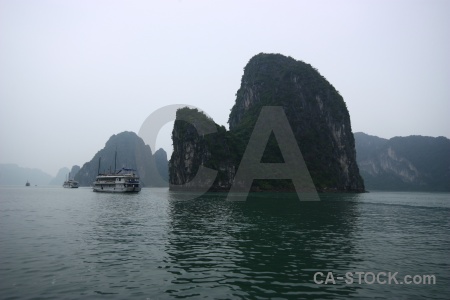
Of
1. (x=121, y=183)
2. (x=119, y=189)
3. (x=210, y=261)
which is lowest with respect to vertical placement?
(x=119, y=189)

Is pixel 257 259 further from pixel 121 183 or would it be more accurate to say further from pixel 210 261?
pixel 121 183

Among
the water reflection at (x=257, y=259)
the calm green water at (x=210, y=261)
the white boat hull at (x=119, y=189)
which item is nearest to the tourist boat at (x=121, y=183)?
the white boat hull at (x=119, y=189)

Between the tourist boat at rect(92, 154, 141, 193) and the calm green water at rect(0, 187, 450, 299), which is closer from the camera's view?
the calm green water at rect(0, 187, 450, 299)

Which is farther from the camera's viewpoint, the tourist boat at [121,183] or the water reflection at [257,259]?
the tourist boat at [121,183]

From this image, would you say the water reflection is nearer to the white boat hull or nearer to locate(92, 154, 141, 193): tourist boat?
the white boat hull

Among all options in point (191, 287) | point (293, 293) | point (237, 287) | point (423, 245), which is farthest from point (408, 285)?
point (423, 245)

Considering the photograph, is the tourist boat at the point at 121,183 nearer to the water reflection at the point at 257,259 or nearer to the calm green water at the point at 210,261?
the calm green water at the point at 210,261

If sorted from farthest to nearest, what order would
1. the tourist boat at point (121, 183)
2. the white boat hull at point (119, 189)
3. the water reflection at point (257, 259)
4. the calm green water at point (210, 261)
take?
1. the tourist boat at point (121, 183)
2. the white boat hull at point (119, 189)
3. the water reflection at point (257, 259)
4. the calm green water at point (210, 261)

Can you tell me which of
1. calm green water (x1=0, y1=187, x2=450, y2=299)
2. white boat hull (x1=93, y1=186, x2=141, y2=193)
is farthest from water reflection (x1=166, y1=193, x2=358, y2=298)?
white boat hull (x1=93, y1=186, x2=141, y2=193)

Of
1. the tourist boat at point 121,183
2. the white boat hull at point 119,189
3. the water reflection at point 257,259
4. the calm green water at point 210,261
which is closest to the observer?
the calm green water at point 210,261

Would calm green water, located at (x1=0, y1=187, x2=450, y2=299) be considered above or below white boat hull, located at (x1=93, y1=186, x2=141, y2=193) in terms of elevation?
above

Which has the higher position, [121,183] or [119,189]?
[121,183]

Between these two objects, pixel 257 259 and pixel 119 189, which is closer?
pixel 257 259

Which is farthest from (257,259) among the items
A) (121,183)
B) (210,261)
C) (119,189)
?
(119,189)
